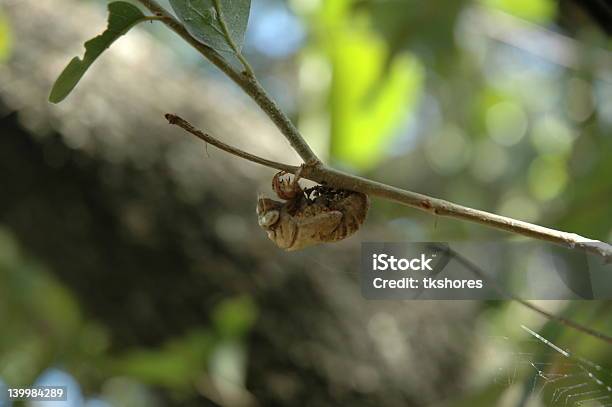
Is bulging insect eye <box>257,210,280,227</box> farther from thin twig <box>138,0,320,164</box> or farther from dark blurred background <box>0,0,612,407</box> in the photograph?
dark blurred background <box>0,0,612,407</box>

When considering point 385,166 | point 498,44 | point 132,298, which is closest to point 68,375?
point 132,298

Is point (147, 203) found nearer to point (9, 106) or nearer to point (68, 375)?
point (9, 106)

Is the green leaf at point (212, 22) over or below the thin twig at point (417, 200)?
over

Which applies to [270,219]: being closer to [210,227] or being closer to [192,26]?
[192,26]

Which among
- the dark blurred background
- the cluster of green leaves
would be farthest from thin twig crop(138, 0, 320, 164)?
the dark blurred background

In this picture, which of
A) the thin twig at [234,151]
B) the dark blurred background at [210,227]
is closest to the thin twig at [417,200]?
the thin twig at [234,151]

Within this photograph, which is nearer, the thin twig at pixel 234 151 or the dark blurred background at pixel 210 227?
the thin twig at pixel 234 151

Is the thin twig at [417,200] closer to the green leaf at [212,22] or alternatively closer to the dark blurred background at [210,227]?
the green leaf at [212,22]
